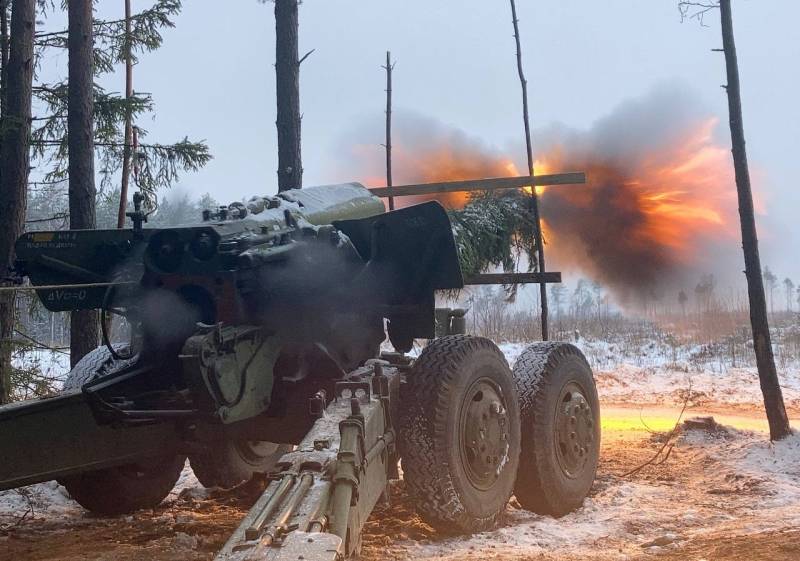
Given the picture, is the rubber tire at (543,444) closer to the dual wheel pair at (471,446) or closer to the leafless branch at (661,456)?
the dual wheel pair at (471,446)

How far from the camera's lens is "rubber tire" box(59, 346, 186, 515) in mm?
6027

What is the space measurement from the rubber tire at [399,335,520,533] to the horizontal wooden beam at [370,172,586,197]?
264 inches

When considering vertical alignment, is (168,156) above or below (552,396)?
above

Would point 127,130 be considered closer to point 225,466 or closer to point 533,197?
point 533,197

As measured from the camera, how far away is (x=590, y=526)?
546cm

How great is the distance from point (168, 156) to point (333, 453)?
1013cm

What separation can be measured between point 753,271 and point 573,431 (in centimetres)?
452

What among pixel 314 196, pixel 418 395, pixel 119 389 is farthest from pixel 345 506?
pixel 314 196

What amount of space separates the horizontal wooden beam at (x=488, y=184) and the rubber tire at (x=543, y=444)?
18.7ft

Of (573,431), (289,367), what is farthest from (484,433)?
(289,367)

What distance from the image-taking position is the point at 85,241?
5.49 metres

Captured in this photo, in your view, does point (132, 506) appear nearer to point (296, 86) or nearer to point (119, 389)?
point (119, 389)

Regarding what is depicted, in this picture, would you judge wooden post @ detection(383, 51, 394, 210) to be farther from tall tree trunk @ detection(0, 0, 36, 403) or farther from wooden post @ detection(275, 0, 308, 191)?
tall tree trunk @ detection(0, 0, 36, 403)

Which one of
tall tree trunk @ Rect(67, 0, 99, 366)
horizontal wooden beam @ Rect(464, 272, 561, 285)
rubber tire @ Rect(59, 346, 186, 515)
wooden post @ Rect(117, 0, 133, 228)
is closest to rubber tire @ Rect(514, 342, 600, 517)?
rubber tire @ Rect(59, 346, 186, 515)
